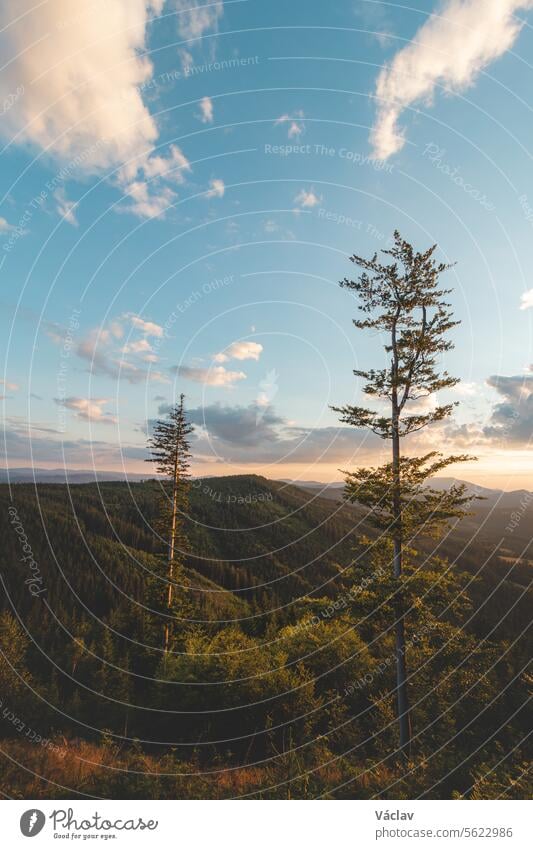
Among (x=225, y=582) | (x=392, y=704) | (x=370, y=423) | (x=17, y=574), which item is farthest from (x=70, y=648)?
(x=225, y=582)

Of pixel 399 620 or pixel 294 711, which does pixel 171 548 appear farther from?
pixel 399 620

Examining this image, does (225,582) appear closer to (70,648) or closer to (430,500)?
(70,648)
